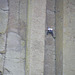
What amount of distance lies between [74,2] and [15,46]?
1.87 m

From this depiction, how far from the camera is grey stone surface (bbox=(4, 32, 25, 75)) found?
485 cm

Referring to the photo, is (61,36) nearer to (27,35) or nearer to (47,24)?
(47,24)

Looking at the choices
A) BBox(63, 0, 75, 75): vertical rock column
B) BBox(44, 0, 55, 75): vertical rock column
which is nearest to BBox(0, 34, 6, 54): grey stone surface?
BBox(44, 0, 55, 75): vertical rock column

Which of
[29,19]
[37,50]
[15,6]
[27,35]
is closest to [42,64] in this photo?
[37,50]

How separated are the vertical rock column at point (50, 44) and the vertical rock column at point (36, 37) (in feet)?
1.43

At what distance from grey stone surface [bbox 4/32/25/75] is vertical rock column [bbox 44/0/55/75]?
0.61m

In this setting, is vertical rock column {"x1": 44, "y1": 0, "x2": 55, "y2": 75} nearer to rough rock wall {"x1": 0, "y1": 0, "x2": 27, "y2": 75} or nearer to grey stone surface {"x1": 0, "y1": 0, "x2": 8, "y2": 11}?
rough rock wall {"x1": 0, "y1": 0, "x2": 27, "y2": 75}

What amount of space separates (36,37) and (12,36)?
628mm

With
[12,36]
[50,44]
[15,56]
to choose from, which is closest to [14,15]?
[12,36]

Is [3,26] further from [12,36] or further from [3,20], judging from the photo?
[12,36]

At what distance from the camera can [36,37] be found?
15.4 feet

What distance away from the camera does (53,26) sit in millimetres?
5285

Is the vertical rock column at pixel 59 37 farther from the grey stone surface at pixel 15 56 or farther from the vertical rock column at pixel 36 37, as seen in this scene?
the grey stone surface at pixel 15 56

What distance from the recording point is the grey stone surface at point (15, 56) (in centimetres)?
485
